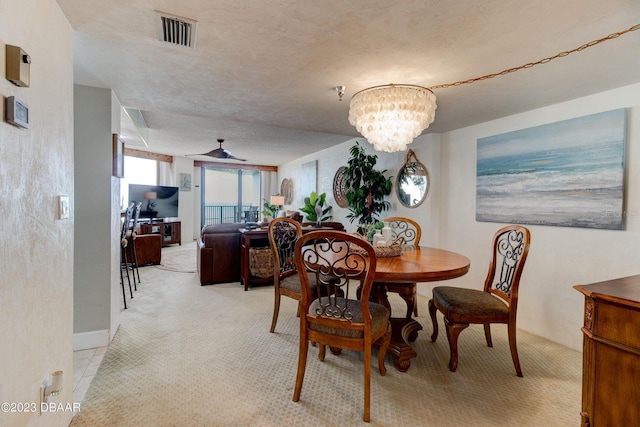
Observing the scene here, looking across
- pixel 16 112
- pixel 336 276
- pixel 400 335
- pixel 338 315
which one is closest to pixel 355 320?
pixel 338 315

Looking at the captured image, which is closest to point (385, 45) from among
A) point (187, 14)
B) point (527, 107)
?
point (187, 14)

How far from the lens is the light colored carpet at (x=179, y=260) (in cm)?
520

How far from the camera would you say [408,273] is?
176cm

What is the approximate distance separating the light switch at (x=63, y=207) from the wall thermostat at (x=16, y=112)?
454 mm

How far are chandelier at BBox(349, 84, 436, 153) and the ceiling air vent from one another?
117 cm

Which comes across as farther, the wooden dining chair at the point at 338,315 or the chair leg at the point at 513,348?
the chair leg at the point at 513,348

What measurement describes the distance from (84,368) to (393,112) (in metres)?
2.91

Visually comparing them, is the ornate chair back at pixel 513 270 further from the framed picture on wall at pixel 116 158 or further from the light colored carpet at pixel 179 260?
the light colored carpet at pixel 179 260

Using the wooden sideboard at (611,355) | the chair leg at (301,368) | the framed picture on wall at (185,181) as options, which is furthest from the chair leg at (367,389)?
the framed picture on wall at (185,181)

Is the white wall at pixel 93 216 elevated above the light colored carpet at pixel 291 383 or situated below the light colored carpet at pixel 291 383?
above

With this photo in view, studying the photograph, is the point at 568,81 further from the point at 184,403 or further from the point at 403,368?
the point at 184,403

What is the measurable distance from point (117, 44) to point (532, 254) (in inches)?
149

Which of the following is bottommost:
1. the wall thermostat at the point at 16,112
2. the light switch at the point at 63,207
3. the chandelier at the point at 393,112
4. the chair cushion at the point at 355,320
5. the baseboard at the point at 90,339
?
the baseboard at the point at 90,339

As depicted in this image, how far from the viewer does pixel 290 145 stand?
20.0 feet
